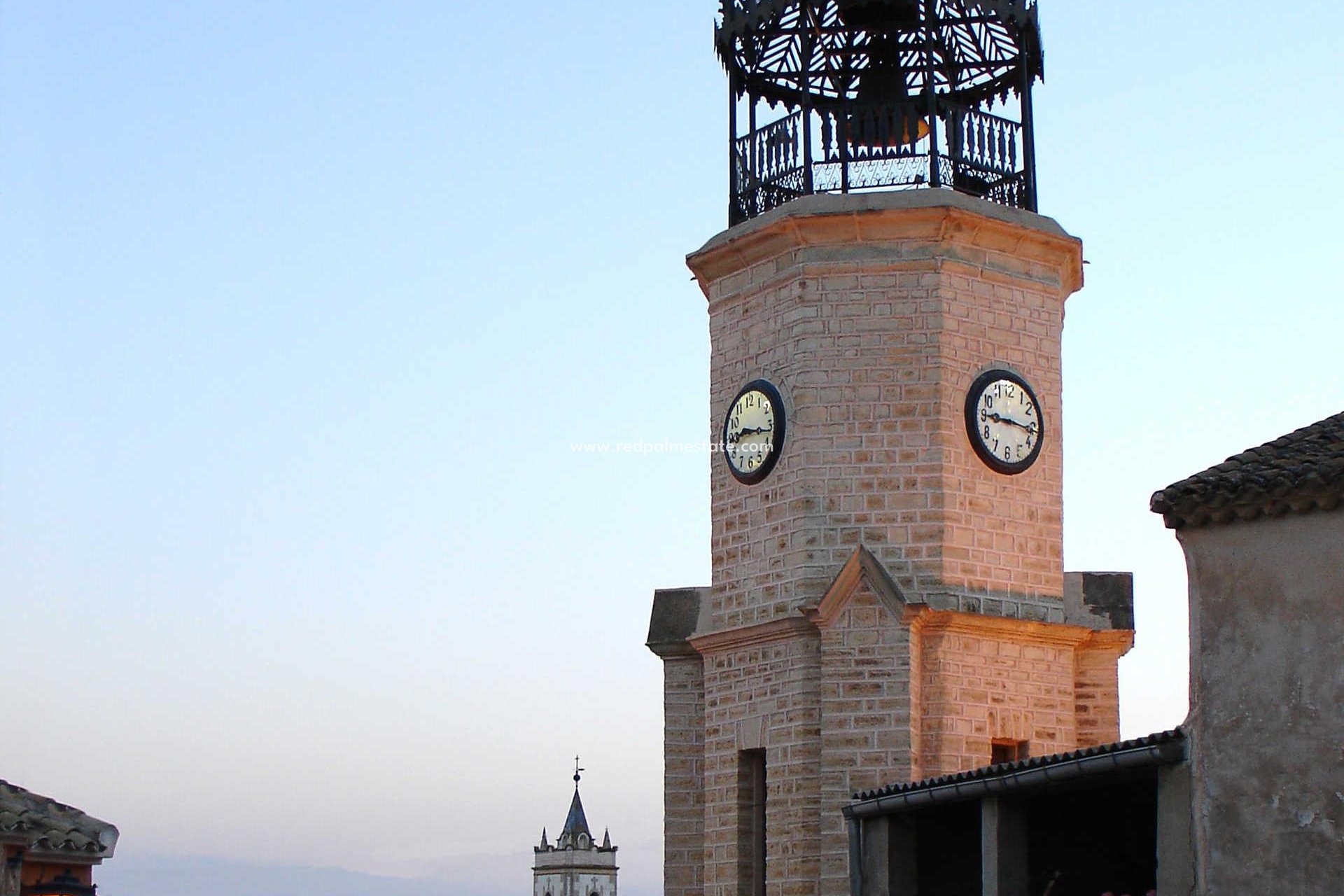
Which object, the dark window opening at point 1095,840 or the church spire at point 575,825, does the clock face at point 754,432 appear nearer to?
the dark window opening at point 1095,840

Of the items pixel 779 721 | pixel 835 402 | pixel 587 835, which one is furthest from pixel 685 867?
pixel 587 835

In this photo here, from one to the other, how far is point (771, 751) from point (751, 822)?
90 cm

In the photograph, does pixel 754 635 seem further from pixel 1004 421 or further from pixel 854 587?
pixel 1004 421

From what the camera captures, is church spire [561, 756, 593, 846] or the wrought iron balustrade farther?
A: church spire [561, 756, 593, 846]

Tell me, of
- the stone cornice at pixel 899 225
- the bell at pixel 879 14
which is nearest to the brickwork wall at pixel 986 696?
the stone cornice at pixel 899 225

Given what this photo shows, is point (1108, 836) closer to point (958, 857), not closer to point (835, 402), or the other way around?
point (958, 857)

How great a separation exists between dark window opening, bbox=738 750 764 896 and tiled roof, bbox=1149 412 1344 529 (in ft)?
21.4

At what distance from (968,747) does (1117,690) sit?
201 cm

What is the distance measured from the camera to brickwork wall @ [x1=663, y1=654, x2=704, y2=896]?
Answer: 69.2 feet

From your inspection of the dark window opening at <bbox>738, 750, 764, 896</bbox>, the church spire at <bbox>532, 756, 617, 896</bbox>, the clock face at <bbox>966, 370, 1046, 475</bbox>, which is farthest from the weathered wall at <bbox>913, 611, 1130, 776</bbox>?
the church spire at <bbox>532, 756, 617, 896</bbox>

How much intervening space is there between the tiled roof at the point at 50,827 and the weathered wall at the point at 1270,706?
780 cm

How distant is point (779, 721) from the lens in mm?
19562

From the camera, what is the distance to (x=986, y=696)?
19.4 m

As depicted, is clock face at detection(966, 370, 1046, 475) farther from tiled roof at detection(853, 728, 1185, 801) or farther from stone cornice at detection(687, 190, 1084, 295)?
tiled roof at detection(853, 728, 1185, 801)
